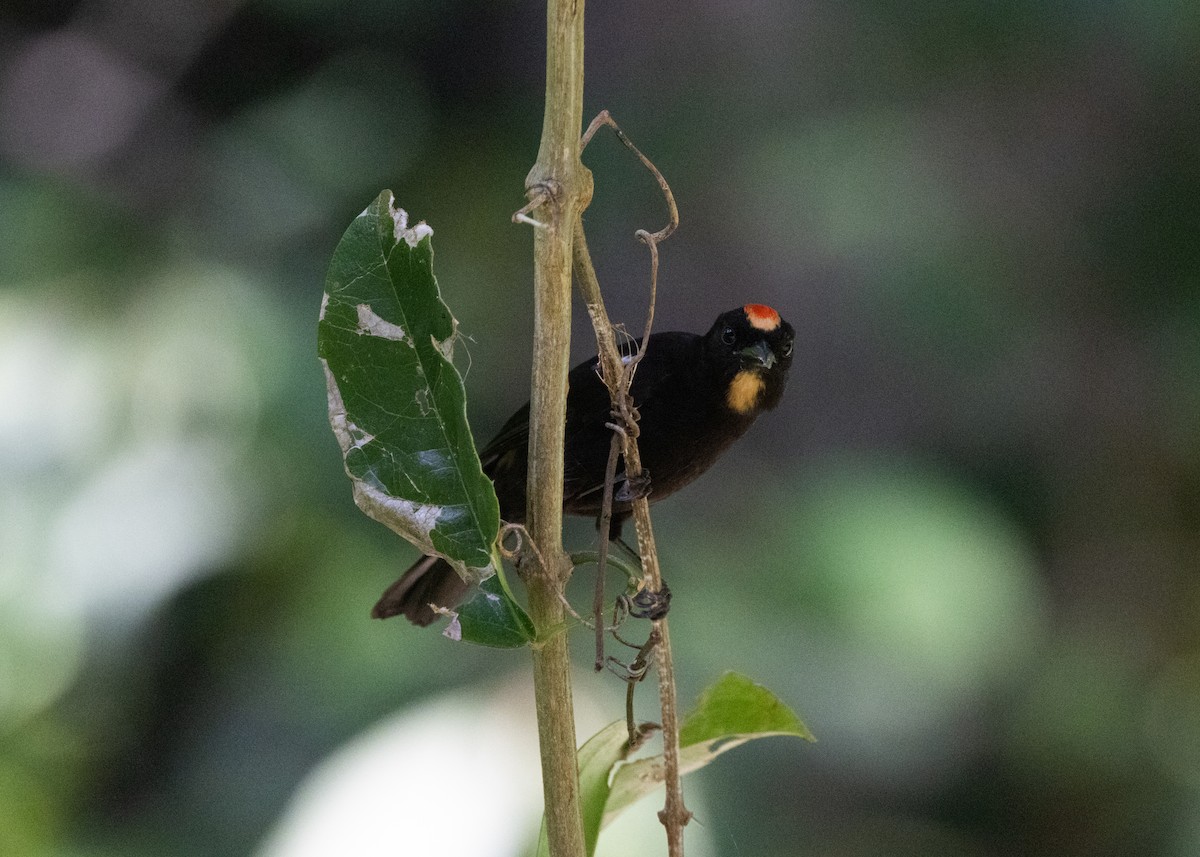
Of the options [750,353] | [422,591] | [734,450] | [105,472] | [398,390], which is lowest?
[734,450]

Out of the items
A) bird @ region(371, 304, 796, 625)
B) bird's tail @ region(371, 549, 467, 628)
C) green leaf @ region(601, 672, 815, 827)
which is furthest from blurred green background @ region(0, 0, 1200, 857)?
green leaf @ region(601, 672, 815, 827)

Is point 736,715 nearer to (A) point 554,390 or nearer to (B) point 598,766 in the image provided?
(B) point 598,766

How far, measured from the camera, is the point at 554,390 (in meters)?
0.66

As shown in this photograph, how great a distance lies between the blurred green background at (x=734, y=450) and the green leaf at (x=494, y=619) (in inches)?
54.3

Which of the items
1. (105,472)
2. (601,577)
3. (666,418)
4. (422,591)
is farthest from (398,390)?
(105,472)

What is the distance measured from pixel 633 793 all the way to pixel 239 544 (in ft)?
5.52

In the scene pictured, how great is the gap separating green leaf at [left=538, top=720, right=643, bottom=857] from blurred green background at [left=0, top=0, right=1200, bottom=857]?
45.0 inches

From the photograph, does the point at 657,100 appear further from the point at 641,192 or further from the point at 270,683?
the point at 270,683

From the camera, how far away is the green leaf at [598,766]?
2.86 ft

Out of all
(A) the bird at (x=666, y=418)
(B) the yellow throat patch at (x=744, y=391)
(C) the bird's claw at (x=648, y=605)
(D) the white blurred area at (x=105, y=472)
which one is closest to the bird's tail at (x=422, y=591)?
(A) the bird at (x=666, y=418)

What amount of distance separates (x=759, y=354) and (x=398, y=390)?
91 cm

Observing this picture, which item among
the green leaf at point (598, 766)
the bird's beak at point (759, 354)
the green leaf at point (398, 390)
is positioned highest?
the green leaf at point (398, 390)

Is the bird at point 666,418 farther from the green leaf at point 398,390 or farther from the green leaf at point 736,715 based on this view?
the green leaf at point 398,390

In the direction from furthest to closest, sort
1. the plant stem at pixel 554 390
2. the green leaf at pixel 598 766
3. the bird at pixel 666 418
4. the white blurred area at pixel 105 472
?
the white blurred area at pixel 105 472, the bird at pixel 666 418, the green leaf at pixel 598 766, the plant stem at pixel 554 390
